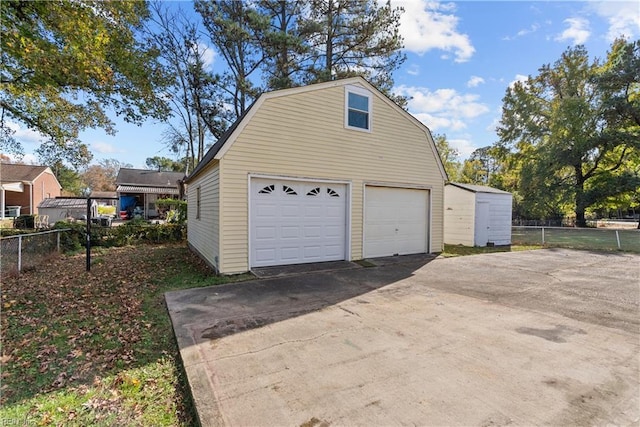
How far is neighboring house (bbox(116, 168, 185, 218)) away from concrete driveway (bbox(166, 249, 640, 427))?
2630cm

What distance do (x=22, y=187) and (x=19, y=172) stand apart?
2369 mm

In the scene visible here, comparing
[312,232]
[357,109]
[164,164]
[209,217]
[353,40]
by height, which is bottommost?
[312,232]

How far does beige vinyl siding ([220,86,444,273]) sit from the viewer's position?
22.8 feet

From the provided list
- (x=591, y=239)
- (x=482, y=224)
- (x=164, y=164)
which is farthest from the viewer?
(x=164, y=164)

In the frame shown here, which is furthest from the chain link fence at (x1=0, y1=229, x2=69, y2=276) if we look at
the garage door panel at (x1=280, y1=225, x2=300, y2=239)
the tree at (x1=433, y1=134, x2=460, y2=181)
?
the tree at (x1=433, y1=134, x2=460, y2=181)

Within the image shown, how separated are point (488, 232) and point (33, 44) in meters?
16.5

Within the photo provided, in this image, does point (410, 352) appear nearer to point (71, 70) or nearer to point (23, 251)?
point (23, 251)

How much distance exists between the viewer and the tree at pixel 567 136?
65.3 feet

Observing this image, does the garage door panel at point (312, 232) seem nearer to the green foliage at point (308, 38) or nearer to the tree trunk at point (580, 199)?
the green foliage at point (308, 38)

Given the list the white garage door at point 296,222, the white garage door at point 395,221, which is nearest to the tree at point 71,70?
the white garage door at point 296,222

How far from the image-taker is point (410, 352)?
3.28 metres

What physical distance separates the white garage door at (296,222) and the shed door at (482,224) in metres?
7.36

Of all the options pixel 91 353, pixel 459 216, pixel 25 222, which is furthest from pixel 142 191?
pixel 91 353

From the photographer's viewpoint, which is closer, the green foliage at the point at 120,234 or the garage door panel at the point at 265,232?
the garage door panel at the point at 265,232
